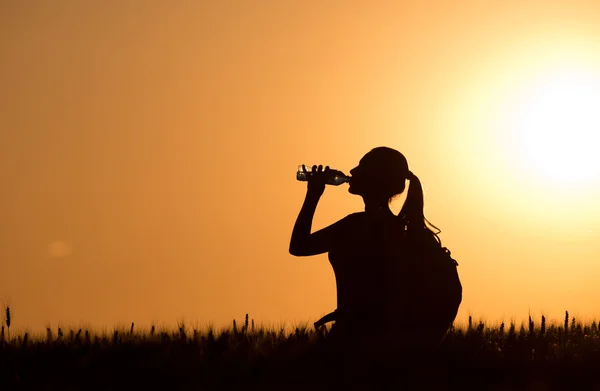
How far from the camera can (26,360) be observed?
8430mm

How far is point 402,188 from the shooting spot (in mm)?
8891

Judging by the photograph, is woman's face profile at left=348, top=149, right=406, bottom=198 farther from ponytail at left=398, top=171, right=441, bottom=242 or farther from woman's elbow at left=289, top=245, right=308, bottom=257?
woman's elbow at left=289, top=245, right=308, bottom=257

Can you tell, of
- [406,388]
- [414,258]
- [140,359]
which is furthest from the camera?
[414,258]

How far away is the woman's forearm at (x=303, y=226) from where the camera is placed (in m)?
8.84

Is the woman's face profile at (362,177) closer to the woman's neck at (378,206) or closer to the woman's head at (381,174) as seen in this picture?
the woman's head at (381,174)

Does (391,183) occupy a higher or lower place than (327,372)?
→ higher

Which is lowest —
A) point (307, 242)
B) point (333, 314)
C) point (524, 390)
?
point (524, 390)

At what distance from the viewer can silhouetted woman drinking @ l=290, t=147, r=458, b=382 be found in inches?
342

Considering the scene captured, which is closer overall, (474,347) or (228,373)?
(228,373)

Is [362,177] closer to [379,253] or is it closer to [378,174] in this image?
[378,174]

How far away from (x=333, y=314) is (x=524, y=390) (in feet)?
6.88

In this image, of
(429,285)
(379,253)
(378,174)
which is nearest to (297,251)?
(379,253)

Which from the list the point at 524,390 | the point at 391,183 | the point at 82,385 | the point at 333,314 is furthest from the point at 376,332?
the point at 82,385

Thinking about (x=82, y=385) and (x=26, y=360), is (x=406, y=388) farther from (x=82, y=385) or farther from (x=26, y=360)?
Answer: (x=26, y=360)
